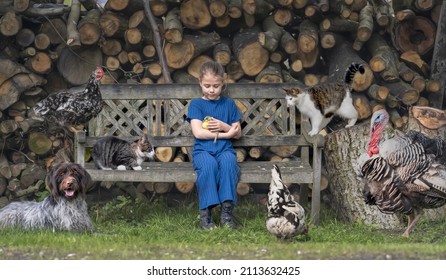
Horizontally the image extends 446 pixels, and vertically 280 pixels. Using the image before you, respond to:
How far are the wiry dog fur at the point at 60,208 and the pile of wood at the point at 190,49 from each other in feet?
5.35

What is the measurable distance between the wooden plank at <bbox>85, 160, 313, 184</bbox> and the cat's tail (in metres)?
0.99

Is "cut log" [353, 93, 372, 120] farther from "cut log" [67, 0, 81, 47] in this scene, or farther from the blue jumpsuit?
"cut log" [67, 0, 81, 47]

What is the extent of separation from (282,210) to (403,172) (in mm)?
1010

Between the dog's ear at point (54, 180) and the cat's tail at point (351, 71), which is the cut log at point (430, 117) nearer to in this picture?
the cat's tail at point (351, 71)

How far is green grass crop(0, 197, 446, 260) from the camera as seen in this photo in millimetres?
6875

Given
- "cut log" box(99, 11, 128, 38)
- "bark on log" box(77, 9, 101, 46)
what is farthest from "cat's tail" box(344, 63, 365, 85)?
"bark on log" box(77, 9, 101, 46)

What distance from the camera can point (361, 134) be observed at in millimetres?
8523

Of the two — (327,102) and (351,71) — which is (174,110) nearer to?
(327,102)

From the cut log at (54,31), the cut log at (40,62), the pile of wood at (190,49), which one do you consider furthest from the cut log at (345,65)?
the cut log at (40,62)

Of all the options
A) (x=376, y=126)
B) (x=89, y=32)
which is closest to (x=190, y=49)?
(x=89, y=32)

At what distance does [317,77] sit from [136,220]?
7.75 feet

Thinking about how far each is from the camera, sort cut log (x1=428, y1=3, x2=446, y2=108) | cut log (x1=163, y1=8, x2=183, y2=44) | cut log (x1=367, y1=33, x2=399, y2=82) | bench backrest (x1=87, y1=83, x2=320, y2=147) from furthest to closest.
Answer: cut log (x1=428, y1=3, x2=446, y2=108)
cut log (x1=367, y1=33, x2=399, y2=82)
cut log (x1=163, y1=8, x2=183, y2=44)
bench backrest (x1=87, y1=83, x2=320, y2=147)

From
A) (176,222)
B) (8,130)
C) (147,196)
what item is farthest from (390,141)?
(8,130)

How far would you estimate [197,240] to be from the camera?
7578mm
